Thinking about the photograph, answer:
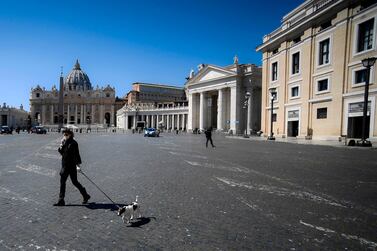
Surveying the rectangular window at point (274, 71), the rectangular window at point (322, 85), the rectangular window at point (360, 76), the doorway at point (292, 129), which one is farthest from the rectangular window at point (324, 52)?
the rectangular window at point (274, 71)

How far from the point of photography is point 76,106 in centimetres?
14775

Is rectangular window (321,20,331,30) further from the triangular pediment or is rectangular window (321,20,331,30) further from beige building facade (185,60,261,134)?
the triangular pediment

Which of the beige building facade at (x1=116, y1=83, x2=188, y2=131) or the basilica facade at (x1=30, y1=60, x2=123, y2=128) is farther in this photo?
the basilica facade at (x1=30, y1=60, x2=123, y2=128)

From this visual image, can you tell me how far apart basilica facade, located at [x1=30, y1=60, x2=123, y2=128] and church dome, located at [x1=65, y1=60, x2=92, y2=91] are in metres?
8.71

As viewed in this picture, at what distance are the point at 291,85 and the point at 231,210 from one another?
110 feet

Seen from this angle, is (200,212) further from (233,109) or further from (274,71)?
(233,109)

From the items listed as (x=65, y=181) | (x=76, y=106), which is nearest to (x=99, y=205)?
(x=65, y=181)

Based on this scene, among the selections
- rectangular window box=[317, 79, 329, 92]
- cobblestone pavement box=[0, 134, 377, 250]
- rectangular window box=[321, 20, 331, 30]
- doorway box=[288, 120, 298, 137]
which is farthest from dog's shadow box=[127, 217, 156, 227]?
doorway box=[288, 120, 298, 137]

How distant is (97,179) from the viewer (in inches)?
333

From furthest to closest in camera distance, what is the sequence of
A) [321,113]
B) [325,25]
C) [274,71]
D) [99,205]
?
[274,71] → [321,113] → [325,25] → [99,205]

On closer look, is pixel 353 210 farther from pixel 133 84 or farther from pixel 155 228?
pixel 133 84

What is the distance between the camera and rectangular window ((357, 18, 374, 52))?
80.5 feet

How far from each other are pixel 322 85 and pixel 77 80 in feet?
523

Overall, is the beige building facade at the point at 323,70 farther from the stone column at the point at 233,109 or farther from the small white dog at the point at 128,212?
the small white dog at the point at 128,212
